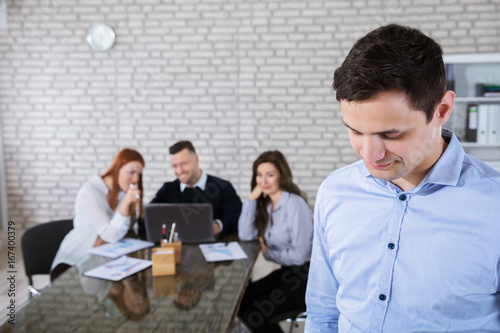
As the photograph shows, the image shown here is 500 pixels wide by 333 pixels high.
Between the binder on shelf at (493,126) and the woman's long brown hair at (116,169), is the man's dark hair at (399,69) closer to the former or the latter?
the woman's long brown hair at (116,169)

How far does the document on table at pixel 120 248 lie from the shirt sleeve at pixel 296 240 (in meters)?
0.75

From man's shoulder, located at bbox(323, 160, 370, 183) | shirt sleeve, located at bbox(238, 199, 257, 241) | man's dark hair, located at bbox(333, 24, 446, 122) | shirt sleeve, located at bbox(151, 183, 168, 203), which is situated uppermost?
man's dark hair, located at bbox(333, 24, 446, 122)

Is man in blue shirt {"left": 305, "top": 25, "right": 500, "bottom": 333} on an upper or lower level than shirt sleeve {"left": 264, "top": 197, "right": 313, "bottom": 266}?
upper

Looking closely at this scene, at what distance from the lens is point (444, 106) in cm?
89

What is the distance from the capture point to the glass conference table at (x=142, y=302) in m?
1.62

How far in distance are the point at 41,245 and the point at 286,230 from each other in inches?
60.1

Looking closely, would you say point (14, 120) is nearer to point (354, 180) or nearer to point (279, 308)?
point (279, 308)

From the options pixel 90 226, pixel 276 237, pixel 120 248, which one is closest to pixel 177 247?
pixel 120 248

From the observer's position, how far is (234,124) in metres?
4.87

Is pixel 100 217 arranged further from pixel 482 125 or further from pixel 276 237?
pixel 482 125

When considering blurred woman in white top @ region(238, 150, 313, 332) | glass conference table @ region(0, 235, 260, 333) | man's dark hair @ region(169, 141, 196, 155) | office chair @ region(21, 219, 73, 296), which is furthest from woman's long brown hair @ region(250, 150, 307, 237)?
office chair @ region(21, 219, 73, 296)

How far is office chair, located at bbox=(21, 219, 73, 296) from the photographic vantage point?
2686mm

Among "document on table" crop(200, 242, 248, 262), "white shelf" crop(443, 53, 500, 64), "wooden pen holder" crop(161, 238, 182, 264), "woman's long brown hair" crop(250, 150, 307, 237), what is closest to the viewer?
"wooden pen holder" crop(161, 238, 182, 264)

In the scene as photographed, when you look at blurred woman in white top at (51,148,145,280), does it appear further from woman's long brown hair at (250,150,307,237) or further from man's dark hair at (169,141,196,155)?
woman's long brown hair at (250,150,307,237)
